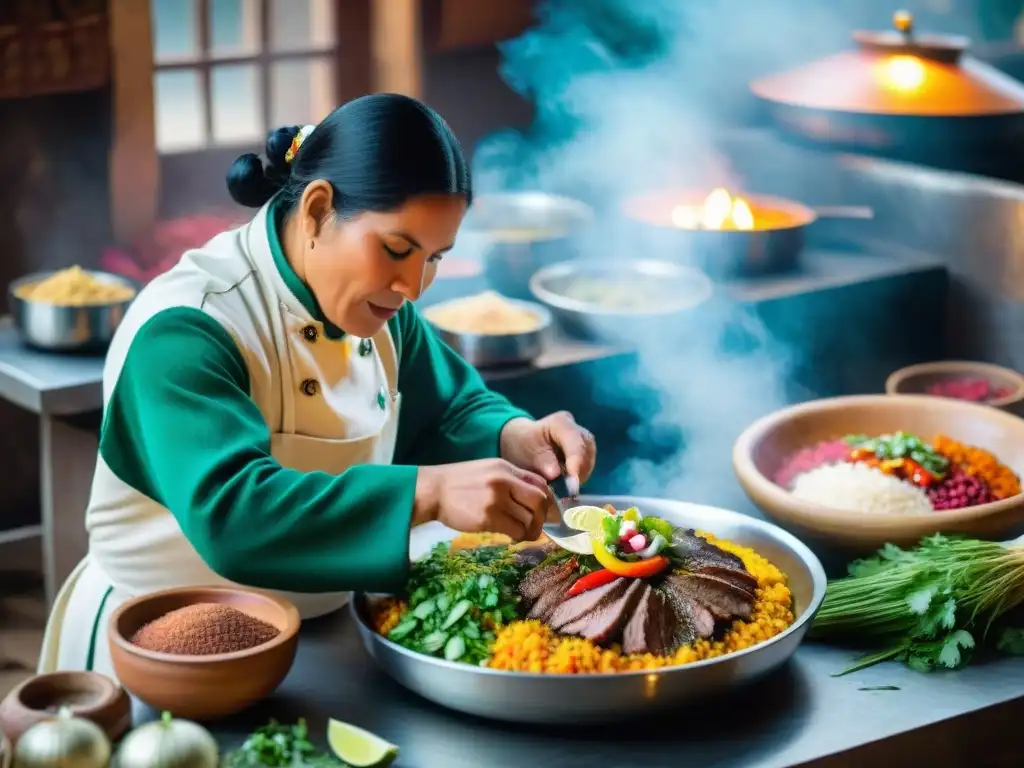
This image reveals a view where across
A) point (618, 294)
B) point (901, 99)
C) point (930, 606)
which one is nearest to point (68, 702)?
point (930, 606)

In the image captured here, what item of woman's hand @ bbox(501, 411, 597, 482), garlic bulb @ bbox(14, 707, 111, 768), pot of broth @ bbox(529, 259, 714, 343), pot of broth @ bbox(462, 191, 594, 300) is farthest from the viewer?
pot of broth @ bbox(462, 191, 594, 300)

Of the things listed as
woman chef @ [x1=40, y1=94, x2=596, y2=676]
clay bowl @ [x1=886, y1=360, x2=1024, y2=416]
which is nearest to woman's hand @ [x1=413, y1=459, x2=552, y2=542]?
woman chef @ [x1=40, y1=94, x2=596, y2=676]

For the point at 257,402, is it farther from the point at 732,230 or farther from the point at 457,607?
the point at 732,230

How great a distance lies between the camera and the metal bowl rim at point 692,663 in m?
2.04

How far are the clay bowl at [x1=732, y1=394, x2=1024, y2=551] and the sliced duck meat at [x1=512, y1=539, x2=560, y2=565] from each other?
0.53 meters

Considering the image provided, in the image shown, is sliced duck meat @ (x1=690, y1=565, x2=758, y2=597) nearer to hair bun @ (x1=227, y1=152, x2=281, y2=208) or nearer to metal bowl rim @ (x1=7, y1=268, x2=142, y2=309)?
hair bun @ (x1=227, y1=152, x2=281, y2=208)

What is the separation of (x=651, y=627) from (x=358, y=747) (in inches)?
17.8

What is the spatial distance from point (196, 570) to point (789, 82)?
2642 mm

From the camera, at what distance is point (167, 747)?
1804 millimetres

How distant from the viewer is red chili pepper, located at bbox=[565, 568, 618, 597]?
2258 millimetres

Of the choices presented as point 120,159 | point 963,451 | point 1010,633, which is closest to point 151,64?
point 120,159

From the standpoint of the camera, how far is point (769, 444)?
3158mm

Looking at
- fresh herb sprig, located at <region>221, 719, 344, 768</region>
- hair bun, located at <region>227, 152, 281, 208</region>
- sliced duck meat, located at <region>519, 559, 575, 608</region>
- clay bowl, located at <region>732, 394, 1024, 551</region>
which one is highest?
hair bun, located at <region>227, 152, 281, 208</region>

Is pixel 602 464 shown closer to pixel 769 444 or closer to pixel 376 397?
pixel 769 444
